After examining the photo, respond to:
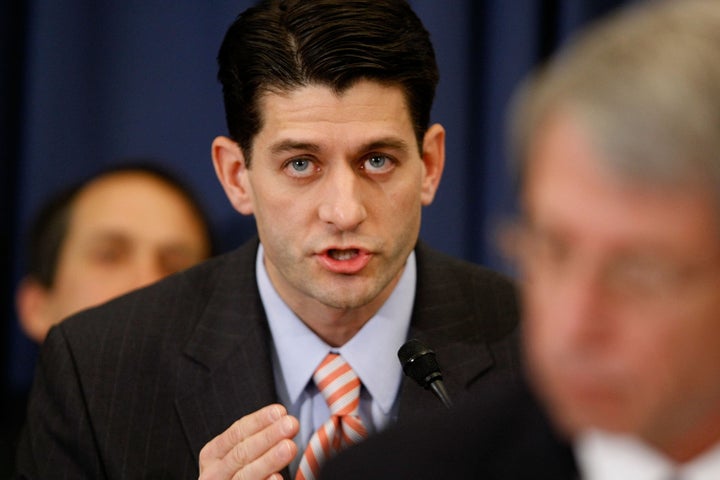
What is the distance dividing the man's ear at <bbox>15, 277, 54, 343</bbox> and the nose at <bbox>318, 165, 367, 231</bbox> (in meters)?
1.14

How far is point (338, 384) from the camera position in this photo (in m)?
1.74

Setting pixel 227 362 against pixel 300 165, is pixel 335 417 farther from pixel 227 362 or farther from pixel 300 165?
pixel 300 165

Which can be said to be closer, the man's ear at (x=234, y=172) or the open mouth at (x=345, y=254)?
the open mouth at (x=345, y=254)

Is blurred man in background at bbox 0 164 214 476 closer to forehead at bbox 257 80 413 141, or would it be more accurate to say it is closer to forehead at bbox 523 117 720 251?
forehead at bbox 257 80 413 141

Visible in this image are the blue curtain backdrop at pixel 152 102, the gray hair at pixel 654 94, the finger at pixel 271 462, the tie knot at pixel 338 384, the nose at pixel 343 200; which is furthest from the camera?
the blue curtain backdrop at pixel 152 102

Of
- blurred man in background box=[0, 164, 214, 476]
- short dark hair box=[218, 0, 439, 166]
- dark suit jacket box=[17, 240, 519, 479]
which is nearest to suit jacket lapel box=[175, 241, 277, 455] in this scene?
dark suit jacket box=[17, 240, 519, 479]

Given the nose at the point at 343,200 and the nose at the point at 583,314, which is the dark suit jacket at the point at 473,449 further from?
the nose at the point at 343,200

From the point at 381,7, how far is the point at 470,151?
0.98 meters

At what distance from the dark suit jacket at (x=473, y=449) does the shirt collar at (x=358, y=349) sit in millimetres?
871

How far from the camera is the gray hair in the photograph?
65 cm

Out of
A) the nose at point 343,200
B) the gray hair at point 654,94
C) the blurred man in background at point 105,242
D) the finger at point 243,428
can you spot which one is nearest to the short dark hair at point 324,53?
the nose at point 343,200

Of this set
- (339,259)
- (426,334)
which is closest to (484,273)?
(426,334)

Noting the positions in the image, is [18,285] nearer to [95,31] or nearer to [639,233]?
[95,31]

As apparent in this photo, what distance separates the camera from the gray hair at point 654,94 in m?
Answer: 0.65
